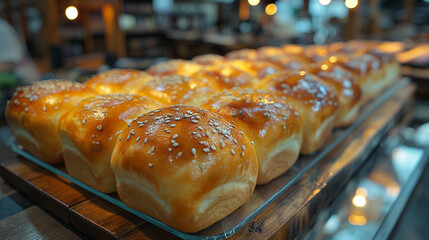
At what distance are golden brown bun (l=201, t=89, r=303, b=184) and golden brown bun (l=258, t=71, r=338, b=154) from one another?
0.43 feet

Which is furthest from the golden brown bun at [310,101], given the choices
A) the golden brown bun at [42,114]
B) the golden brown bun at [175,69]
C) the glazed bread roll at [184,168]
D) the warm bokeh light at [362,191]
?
the golden brown bun at [42,114]

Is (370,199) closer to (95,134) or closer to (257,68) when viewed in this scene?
(257,68)

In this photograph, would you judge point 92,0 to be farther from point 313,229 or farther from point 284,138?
point 313,229

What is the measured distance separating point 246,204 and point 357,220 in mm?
667

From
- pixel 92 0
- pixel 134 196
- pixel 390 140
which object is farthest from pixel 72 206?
pixel 92 0

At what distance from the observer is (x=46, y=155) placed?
145 centimetres

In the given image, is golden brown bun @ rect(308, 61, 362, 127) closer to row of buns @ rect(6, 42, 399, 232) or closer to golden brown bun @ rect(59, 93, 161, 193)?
row of buns @ rect(6, 42, 399, 232)

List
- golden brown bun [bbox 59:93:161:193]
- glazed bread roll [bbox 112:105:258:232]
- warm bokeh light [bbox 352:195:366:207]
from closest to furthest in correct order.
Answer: glazed bread roll [bbox 112:105:258:232], golden brown bun [bbox 59:93:161:193], warm bokeh light [bbox 352:195:366:207]

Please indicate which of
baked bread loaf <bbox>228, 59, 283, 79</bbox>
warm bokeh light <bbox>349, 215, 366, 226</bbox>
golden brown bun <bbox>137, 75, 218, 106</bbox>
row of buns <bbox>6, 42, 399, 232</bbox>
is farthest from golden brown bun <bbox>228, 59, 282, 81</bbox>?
warm bokeh light <bbox>349, 215, 366, 226</bbox>

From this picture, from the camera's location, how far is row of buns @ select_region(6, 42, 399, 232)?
974 millimetres

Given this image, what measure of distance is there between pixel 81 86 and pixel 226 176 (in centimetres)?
113

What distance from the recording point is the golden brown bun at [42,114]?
4.71 feet

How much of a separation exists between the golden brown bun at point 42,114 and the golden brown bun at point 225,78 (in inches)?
32.3

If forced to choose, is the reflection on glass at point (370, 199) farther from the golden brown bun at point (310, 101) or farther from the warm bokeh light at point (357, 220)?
the golden brown bun at point (310, 101)
